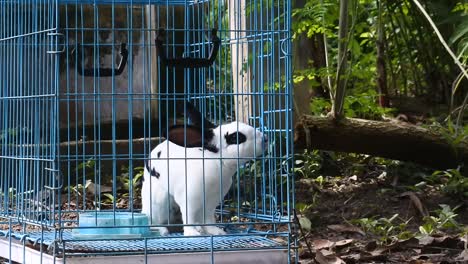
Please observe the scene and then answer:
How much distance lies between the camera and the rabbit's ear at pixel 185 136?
426 centimetres

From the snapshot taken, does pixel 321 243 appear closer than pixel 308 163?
Yes

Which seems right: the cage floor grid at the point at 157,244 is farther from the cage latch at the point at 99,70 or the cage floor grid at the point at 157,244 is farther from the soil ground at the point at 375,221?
the cage latch at the point at 99,70

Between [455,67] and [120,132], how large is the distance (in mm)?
3091

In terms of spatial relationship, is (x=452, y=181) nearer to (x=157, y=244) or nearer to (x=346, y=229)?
(x=346, y=229)

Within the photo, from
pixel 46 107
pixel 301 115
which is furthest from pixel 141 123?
pixel 46 107

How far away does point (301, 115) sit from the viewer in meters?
5.98

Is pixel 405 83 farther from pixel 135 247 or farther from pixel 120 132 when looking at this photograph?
pixel 135 247

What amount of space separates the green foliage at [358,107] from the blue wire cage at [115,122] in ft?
3.88

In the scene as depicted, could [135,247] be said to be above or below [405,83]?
below

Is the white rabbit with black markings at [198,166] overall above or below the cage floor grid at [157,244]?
above

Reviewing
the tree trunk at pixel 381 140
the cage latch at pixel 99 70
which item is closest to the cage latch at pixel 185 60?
the cage latch at pixel 99 70

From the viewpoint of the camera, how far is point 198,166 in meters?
4.37

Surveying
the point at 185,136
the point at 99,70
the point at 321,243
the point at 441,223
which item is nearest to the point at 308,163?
the point at 441,223

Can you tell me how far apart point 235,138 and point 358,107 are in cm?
255
